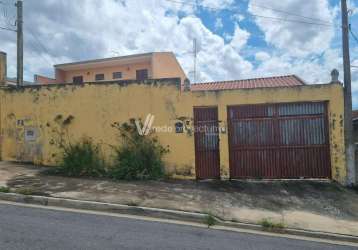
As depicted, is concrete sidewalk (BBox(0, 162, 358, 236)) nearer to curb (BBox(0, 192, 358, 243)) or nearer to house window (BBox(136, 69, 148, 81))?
curb (BBox(0, 192, 358, 243))

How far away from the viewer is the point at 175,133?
9.61 m

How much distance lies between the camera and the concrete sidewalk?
615 cm

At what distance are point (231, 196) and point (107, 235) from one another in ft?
12.8

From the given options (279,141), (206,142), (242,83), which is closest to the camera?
(279,141)

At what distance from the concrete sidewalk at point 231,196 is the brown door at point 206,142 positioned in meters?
0.58

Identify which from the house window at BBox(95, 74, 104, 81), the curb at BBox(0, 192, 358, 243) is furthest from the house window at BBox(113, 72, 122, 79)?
the curb at BBox(0, 192, 358, 243)

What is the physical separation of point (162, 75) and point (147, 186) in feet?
40.3

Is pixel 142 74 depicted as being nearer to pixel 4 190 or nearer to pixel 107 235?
pixel 4 190

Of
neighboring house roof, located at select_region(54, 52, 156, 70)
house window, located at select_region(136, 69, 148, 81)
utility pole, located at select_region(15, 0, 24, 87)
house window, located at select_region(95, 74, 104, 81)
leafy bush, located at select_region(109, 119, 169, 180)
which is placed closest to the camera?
leafy bush, located at select_region(109, 119, 169, 180)

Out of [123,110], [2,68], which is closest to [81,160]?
[123,110]

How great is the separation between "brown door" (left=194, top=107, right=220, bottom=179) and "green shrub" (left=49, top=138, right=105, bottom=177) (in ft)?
11.2

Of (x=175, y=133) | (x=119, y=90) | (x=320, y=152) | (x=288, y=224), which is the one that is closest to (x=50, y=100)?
(x=119, y=90)

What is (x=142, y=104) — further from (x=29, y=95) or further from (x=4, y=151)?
(x=4, y=151)

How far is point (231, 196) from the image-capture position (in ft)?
24.5
